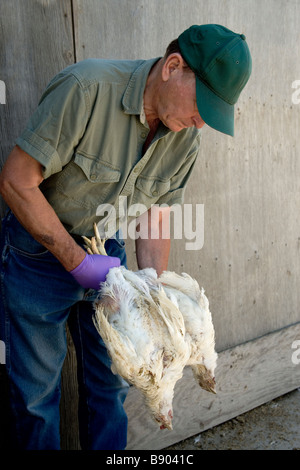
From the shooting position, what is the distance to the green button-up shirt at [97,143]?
1760mm

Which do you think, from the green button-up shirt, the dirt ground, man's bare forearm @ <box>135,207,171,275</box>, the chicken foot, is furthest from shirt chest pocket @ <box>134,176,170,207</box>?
the dirt ground

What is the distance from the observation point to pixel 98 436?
226 cm

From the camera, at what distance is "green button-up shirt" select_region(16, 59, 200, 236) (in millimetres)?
1760

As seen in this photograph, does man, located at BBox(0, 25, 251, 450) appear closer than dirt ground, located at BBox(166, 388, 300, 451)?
Yes

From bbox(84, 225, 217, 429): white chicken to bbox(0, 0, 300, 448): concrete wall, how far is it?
85 centimetres

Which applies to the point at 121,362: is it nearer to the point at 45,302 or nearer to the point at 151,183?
the point at 45,302

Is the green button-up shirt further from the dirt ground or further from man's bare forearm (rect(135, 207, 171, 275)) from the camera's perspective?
the dirt ground

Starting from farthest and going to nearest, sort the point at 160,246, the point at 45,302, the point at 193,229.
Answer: the point at 193,229, the point at 160,246, the point at 45,302

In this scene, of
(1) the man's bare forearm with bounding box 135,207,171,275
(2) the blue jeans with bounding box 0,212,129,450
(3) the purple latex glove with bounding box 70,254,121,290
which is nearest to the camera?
(3) the purple latex glove with bounding box 70,254,121,290

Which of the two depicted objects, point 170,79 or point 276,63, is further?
point 276,63

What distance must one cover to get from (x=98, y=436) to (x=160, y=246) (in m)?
0.92

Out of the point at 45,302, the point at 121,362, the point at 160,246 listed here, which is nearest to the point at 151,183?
the point at 160,246

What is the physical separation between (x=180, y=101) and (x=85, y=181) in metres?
0.48

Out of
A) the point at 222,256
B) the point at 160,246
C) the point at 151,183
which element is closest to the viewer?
the point at 151,183
